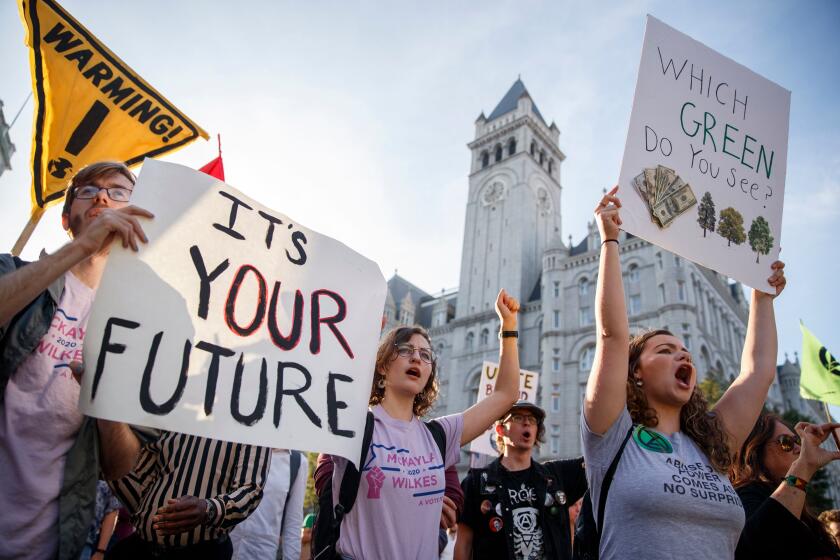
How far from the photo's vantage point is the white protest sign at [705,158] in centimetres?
295

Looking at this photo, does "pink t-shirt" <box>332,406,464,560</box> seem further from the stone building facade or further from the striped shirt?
the stone building facade

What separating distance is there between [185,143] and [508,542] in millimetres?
4219

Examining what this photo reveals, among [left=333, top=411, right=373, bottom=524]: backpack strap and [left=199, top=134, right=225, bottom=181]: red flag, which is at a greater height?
[left=199, top=134, right=225, bottom=181]: red flag

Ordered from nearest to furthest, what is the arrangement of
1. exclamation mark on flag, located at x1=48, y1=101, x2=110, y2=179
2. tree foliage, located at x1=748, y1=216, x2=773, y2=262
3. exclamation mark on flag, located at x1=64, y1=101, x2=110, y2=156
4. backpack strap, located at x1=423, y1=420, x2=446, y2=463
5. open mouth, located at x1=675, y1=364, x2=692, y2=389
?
open mouth, located at x1=675, y1=364, x2=692, y2=389 < backpack strap, located at x1=423, y1=420, x2=446, y2=463 < tree foliage, located at x1=748, y1=216, x2=773, y2=262 < exclamation mark on flag, located at x1=48, y1=101, x2=110, y2=179 < exclamation mark on flag, located at x1=64, y1=101, x2=110, y2=156

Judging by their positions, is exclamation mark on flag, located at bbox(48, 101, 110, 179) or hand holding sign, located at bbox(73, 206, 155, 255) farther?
exclamation mark on flag, located at bbox(48, 101, 110, 179)

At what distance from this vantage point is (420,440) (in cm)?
284

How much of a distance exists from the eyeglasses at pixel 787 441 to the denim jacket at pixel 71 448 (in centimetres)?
369

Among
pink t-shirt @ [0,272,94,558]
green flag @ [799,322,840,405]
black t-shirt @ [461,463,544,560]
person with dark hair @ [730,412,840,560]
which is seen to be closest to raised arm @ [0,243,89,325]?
pink t-shirt @ [0,272,94,558]

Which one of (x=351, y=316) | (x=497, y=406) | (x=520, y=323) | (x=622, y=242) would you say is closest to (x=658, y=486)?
(x=497, y=406)

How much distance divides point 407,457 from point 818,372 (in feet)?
20.9

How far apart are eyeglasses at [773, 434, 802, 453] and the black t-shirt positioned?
62.3 inches

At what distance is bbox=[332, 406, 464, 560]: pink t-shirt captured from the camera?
96.5 inches

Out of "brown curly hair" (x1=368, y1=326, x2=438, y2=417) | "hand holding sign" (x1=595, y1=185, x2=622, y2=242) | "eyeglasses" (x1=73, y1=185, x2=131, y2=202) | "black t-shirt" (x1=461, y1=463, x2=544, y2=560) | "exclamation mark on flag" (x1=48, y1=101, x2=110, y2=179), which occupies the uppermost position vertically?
"exclamation mark on flag" (x1=48, y1=101, x2=110, y2=179)

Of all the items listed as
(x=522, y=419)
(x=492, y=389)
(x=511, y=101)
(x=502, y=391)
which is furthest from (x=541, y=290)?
(x=502, y=391)
